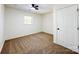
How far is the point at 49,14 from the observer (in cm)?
251

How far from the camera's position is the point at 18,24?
7.39 feet

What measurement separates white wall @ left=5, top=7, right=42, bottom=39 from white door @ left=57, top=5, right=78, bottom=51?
2.83ft

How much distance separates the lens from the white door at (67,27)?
233cm

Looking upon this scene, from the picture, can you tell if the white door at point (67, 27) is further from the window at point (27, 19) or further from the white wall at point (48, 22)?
the window at point (27, 19)

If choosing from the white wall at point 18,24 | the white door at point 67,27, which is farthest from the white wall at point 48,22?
the white door at point 67,27

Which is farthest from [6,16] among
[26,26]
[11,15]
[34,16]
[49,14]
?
[49,14]

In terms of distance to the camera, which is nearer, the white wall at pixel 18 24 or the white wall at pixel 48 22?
the white wall at pixel 18 24

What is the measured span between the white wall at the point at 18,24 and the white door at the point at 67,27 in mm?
864

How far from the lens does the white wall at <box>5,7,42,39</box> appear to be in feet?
7.03

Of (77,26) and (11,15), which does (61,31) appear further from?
(11,15)

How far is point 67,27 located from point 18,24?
1617 mm

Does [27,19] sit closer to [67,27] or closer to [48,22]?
[48,22]
